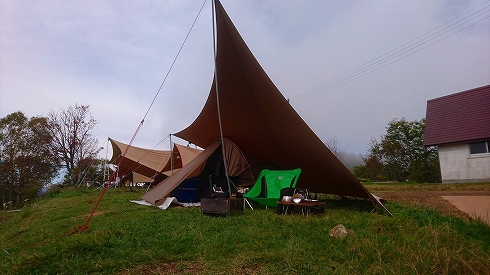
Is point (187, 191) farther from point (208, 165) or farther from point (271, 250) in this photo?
point (271, 250)

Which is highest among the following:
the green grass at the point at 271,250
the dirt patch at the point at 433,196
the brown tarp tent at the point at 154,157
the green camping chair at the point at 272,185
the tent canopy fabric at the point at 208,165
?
the brown tarp tent at the point at 154,157

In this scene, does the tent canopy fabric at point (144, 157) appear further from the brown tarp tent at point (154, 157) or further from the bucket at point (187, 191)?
the bucket at point (187, 191)

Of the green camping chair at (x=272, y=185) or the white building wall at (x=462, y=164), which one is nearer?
the green camping chair at (x=272, y=185)

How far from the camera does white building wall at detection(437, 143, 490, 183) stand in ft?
36.6

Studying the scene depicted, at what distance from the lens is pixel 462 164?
38.7ft

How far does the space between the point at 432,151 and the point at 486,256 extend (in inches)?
679

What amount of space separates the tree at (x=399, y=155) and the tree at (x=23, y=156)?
17477 mm

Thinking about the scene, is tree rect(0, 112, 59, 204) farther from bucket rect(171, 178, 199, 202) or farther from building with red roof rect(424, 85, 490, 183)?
building with red roof rect(424, 85, 490, 183)

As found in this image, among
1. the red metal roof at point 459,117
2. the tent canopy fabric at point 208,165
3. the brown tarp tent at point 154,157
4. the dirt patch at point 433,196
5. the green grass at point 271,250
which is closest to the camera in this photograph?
the green grass at point 271,250

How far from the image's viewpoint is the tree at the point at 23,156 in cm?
1550

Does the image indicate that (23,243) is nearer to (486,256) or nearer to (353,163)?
(486,256)

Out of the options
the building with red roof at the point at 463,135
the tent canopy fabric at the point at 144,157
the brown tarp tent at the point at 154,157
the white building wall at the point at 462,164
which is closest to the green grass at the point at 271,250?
the brown tarp tent at the point at 154,157

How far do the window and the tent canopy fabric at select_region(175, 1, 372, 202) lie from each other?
963 cm

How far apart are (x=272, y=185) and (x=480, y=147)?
10914mm
